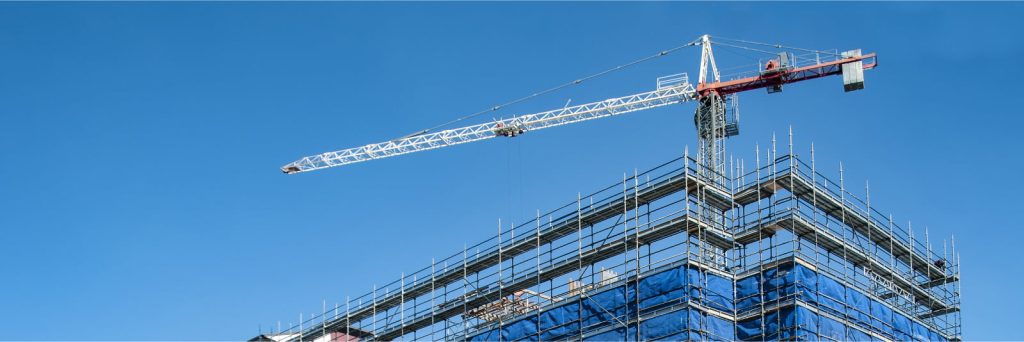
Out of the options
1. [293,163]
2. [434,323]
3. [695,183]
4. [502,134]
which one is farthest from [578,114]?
[695,183]

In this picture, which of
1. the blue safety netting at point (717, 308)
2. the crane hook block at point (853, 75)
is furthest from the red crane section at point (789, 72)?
the blue safety netting at point (717, 308)

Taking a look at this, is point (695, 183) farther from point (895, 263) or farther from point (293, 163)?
point (293, 163)

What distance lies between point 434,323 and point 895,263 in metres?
22.2

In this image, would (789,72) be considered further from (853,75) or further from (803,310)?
(803,310)

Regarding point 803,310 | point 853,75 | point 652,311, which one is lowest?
point 803,310

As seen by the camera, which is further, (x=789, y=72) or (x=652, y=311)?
(x=789, y=72)

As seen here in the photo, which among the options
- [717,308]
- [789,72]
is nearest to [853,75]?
[789,72]

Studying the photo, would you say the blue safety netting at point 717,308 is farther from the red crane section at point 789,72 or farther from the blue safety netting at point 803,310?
the red crane section at point 789,72

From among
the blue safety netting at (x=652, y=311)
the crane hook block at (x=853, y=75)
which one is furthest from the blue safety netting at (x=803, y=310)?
the crane hook block at (x=853, y=75)

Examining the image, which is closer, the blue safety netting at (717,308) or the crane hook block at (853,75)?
the blue safety netting at (717,308)

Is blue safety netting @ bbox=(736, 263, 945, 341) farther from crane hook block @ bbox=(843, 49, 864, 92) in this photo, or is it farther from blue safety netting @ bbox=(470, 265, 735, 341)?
crane hook block @ bbox=(843, 49, 864, 92)

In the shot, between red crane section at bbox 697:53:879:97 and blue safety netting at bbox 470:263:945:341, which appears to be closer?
blue safety netting at bbox 470:263:945:341

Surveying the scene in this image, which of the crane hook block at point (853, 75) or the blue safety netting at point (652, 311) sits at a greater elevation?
the crane hook block at point (853, 75)

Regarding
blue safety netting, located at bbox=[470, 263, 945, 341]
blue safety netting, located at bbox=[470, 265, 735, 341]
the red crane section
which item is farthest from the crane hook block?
blue safety netting, located at bbox=[470, 265, 735, 341]
